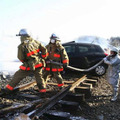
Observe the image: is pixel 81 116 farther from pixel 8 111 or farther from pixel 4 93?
pixel 4 93

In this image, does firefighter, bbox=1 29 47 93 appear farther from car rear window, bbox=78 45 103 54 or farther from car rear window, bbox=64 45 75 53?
car rear window, bbox=78 45 103 54

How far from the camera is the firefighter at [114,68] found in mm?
4824

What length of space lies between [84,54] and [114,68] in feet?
11.3

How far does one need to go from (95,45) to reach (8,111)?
5.96 metres

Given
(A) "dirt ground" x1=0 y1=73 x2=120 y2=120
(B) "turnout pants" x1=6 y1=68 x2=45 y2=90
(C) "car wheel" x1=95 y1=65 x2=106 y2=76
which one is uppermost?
(B) "turnout pants" x1=6 y1=68 x2=45 y2=90

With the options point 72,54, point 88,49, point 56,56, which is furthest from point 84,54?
point 56,56

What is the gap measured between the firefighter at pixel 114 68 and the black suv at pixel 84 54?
10.1 ft

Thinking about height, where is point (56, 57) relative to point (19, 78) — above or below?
Answer: above

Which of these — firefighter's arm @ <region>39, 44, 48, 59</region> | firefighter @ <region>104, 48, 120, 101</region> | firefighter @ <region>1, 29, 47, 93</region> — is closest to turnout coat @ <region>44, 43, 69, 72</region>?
firefighter's arm @ <region>39, 44, 48, 59</region>

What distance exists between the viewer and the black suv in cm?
827

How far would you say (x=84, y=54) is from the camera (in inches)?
328

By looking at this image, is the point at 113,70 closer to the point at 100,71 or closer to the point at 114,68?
the point at 114,68

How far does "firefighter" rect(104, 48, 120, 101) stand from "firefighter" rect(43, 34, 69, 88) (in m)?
1.31

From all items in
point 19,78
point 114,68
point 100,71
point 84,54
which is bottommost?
point 100,71
